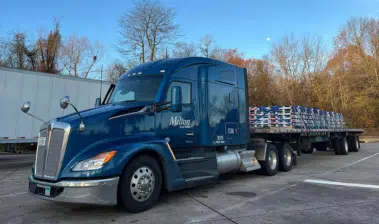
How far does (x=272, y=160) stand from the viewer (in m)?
9.71

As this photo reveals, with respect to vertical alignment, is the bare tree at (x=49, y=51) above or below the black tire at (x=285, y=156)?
above

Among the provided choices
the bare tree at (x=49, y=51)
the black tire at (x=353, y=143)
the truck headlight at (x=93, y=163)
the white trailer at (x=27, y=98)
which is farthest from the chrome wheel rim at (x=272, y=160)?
the bare tree at (x=49, y=51)

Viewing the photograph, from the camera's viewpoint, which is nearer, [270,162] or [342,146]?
[270,162]

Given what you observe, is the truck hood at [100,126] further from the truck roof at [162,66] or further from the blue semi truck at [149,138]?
the truck roof at [162,66]

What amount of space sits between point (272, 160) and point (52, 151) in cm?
709

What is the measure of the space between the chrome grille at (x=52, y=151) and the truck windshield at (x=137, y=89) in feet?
5.30

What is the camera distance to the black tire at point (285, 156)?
10.2 metres

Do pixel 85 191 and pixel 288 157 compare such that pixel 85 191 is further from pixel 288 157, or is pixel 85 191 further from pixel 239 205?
pixel 288 157

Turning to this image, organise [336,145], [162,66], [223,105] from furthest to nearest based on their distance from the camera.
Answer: [336,145]
[223,105]
[162,66]

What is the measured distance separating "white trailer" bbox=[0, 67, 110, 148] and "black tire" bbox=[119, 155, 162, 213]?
524 centimetres

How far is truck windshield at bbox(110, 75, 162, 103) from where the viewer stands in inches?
235

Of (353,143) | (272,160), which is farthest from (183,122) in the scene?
(353,143)

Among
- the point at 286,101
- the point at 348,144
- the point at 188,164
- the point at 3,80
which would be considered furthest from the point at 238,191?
the point at 286,101

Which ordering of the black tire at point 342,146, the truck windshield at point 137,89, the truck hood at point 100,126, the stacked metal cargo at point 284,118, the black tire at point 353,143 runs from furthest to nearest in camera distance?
1. the black tire at point 353,143
2. the black tire at point 342,146
3. the stacked metal cargo at point 284,118
4. the truck windshield at point 137,89
5. the truck hood at point 100,126
